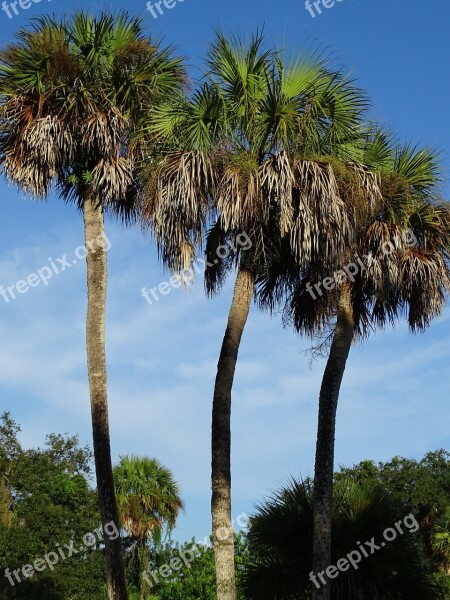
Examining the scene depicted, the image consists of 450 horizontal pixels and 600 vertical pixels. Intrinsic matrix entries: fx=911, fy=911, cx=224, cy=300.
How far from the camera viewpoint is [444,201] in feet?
48.7

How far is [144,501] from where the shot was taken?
32375 mm

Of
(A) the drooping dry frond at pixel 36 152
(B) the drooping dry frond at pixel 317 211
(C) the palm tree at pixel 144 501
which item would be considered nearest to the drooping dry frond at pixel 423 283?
(B) the drooping dry frond at pixel 317 211

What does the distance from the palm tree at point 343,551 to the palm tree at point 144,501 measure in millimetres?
18111

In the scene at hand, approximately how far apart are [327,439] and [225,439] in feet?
6.74

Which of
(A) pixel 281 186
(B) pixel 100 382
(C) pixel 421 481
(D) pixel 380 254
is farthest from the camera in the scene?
(C) pixel 421 481

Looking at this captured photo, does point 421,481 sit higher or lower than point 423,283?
higher

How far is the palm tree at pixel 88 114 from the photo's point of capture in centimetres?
1335

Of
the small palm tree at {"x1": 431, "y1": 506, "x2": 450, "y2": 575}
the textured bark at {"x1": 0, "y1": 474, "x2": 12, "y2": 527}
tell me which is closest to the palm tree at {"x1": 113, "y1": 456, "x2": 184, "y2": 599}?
the textured bark at {"x1": 0, "y1": 474, "x2": 12, "y2": 527}

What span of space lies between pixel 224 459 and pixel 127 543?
23423 millimetres

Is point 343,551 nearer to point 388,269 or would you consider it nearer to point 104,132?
point 388,269

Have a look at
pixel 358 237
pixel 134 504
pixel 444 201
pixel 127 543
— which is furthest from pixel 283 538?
pixel 127 543

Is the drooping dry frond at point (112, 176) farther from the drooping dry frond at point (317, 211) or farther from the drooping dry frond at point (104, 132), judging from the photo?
the drooping dry frond at point (317, 211)

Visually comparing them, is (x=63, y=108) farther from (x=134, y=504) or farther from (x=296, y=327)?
(x=134, y=504)

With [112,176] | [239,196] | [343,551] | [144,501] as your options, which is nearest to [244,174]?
[239,196]
